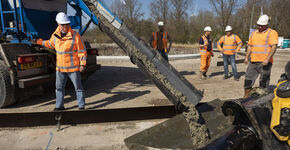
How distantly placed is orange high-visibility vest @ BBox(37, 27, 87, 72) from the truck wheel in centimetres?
105

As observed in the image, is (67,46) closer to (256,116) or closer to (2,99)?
(2,99)

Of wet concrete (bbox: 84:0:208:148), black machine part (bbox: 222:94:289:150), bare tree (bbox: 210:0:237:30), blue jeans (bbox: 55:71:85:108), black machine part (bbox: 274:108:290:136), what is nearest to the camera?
black machine part (bbox: 274:108:290:136)

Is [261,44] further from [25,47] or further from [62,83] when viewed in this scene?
[25,47]

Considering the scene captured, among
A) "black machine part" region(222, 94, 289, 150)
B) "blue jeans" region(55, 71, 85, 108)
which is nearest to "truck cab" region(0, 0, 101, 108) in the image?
"blue jeans" region(55, 71, 85, 108)

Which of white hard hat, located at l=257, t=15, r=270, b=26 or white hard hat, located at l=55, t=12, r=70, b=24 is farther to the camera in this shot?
white hard hat, located at l=257, t=15, r=270, b=26

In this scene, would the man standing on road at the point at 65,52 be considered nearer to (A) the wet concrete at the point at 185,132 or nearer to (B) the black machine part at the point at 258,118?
(A) the wet concrete at the point at 185,132

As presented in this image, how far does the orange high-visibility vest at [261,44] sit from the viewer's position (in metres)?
3.85

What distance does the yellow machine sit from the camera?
153 cm

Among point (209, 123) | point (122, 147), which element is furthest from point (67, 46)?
point (209, 123)

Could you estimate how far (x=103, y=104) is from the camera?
4129 mm

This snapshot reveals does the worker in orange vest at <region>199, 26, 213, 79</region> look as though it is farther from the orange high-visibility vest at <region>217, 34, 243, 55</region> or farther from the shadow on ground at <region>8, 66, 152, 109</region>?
the shadow on ground at <region>8, 66, 152, 109</region>

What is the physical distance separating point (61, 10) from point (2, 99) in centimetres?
270

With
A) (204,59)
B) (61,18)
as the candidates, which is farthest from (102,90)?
(204,59)

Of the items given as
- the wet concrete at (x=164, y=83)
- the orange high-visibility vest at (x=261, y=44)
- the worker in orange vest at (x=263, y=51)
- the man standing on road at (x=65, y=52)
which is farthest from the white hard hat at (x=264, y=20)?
the man standing on road at (x=65, y=52)
